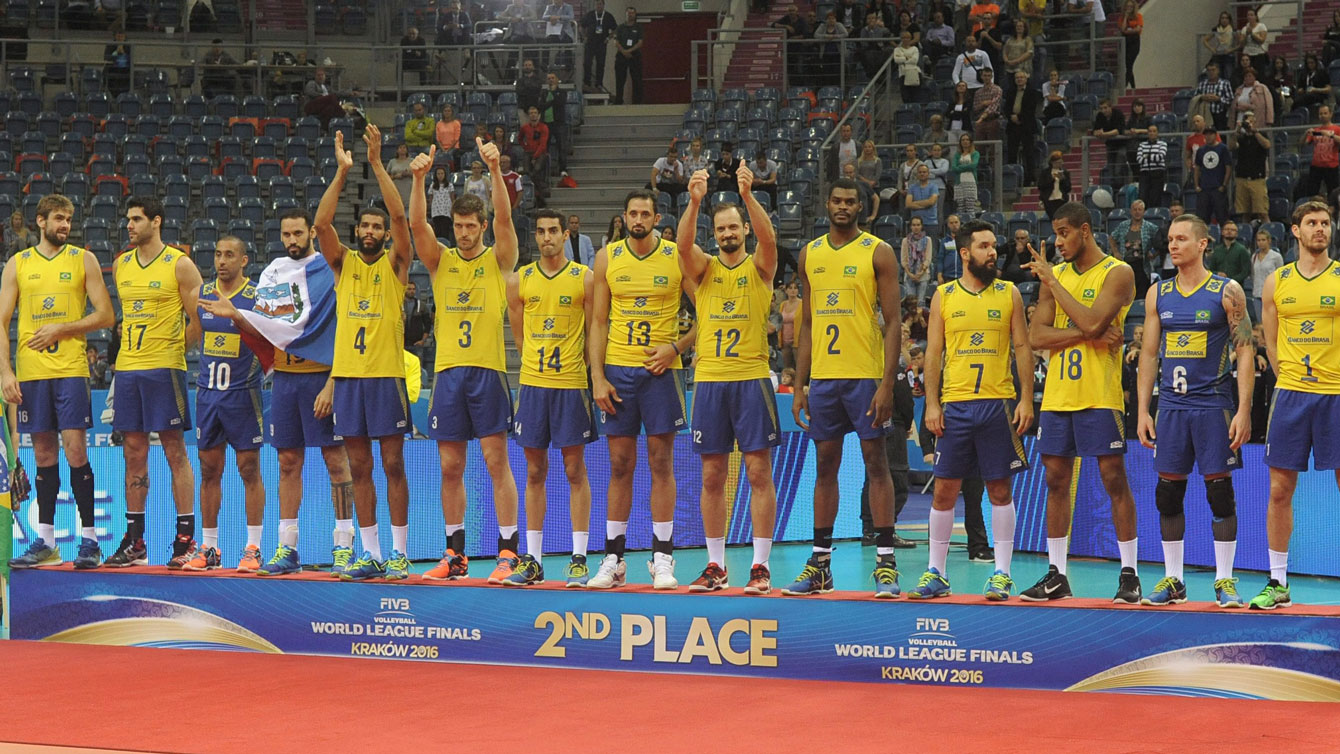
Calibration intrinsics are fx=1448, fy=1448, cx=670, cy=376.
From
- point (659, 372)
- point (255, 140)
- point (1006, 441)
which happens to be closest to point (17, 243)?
point (255, 140)

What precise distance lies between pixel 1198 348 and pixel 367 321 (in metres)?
4.72

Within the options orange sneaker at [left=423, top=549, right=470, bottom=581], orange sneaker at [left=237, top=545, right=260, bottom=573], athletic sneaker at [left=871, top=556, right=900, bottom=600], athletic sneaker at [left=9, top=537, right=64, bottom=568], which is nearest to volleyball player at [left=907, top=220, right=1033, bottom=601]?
athletic sneaker at [left=871, top=556, right=900, bottom=600]

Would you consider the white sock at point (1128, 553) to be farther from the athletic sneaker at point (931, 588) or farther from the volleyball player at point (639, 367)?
the volleyball player at point (639, 367)

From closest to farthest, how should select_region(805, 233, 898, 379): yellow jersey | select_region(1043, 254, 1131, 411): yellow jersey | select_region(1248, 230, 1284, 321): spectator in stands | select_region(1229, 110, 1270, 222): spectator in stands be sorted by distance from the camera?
select_region(1043, 254, 1131, 411): yellow jersey → select_region(805, 233, 898, 379): yellow jersey → select_region(1248, 230, 1284, 321): spectator in stands → select_region(1229, 110, 1270, 222): spectator in stands

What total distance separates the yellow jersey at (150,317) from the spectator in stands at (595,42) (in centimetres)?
1410

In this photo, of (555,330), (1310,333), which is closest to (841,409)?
(555,330)

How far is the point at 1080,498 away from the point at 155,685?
7561mm

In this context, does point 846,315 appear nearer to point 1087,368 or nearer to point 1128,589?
point 1087,368

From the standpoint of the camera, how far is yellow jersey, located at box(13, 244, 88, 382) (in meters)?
9.32

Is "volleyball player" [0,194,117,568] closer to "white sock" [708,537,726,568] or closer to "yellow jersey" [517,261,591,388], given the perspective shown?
"yellow jersey" [517,261,591,388]

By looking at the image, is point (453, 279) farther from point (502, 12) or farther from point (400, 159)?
point (502, 12)

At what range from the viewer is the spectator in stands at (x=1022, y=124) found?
60.9ft

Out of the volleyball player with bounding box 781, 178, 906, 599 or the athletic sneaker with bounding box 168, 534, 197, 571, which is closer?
the volleyball player with bounding box 781, 178, 906, 599

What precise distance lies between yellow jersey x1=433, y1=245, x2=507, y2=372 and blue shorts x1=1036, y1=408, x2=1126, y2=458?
3.22 metres
